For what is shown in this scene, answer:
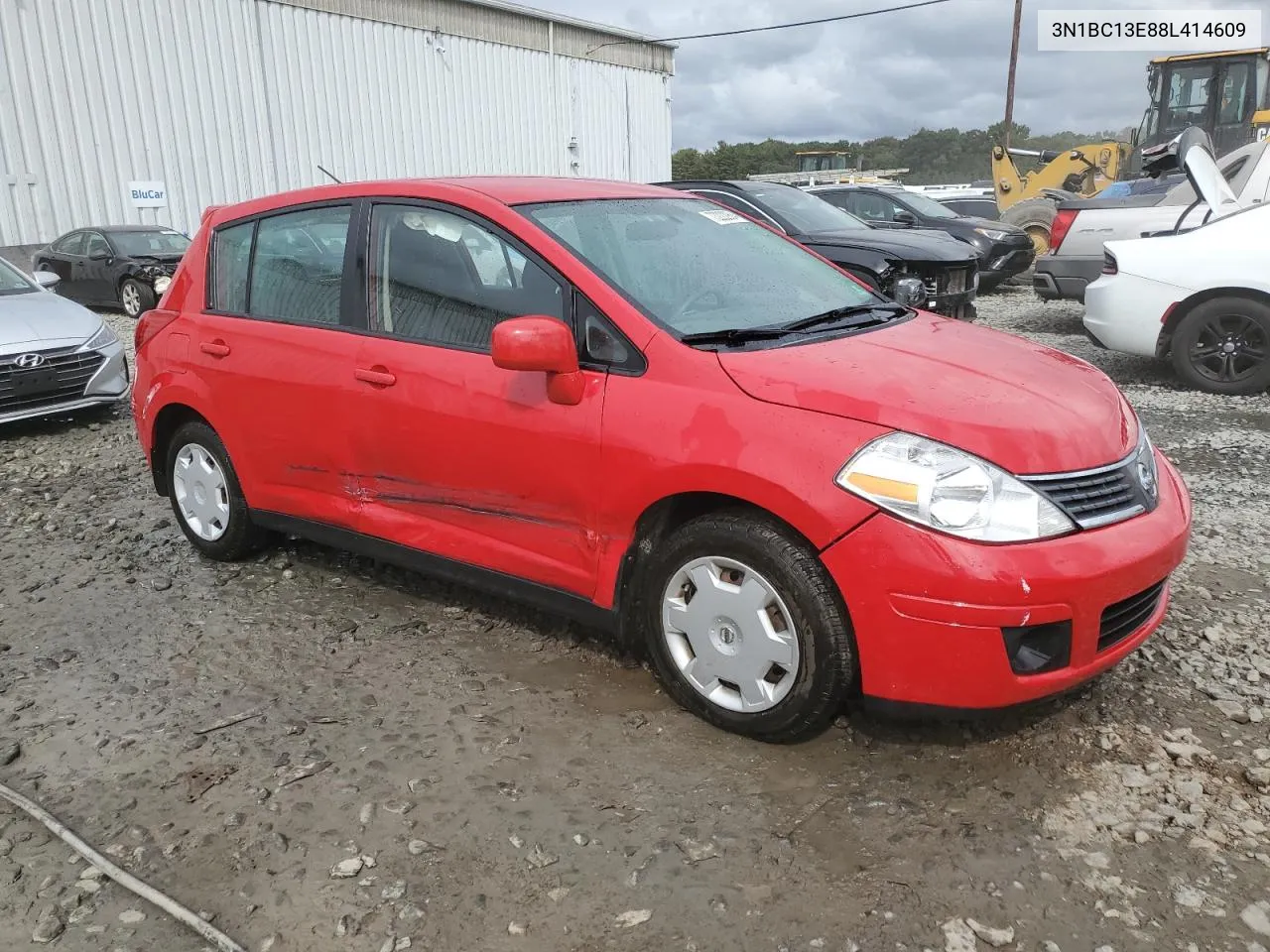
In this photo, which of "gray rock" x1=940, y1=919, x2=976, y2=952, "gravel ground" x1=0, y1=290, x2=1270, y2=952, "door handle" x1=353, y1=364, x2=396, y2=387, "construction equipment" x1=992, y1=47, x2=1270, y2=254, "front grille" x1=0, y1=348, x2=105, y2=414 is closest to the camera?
"gray rock" x1=940, y1=919, x2=976, y2=952

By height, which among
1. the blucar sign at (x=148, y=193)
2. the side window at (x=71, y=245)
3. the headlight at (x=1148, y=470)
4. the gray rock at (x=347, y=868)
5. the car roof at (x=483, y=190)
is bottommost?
the gray rock at (x=347, y=868)

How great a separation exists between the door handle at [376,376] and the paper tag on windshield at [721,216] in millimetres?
1373

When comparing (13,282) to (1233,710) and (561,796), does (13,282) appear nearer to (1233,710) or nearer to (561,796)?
(561,796)

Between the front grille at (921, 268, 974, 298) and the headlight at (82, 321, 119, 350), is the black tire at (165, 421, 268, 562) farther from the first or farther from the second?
the front grille at (921, 268, 974, 298)

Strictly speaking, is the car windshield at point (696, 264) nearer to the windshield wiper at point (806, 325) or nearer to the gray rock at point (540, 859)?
the windshield wiper at point (806, 325)

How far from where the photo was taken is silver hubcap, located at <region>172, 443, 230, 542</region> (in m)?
4.26

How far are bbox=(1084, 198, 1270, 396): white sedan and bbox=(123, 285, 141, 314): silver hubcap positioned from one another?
1198 cm

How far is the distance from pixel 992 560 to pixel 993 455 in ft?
0.91

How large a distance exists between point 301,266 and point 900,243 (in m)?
6.52

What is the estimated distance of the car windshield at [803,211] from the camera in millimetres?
9281

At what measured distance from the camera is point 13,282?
306 inches

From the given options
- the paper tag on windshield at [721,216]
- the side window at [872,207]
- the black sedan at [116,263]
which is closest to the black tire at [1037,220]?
the side window at [872,207]

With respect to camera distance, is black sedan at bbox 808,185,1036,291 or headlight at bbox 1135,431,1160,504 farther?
black sedan at bbox 808,185,1036,291

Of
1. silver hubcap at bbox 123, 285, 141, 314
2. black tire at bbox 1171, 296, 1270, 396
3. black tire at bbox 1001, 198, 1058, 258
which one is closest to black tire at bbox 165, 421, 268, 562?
black tire at bbox 1171, 296, 1270, 396
